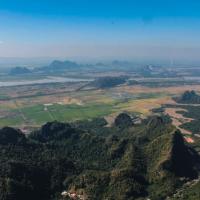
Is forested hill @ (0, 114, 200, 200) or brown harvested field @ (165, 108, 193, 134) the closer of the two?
forested hill @ (0, 114, 200, 200)

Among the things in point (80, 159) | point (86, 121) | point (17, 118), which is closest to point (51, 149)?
point (80, 159)

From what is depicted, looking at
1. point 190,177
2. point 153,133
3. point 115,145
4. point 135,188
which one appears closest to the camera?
point 135,188

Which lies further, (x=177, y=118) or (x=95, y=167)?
(x=177, y=118)

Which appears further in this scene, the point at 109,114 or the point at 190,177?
the point at 109,114

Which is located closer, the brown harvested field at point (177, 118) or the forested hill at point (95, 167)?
the forested hill at point (95, 167)

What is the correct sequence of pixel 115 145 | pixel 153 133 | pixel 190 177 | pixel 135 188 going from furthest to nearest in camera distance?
pixel 153 133
pixel 115 145
pixel 190 177
pixel 135 188

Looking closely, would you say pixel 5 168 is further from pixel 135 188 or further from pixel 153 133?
pixel 153 133

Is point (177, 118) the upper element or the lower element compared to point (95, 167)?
upper
